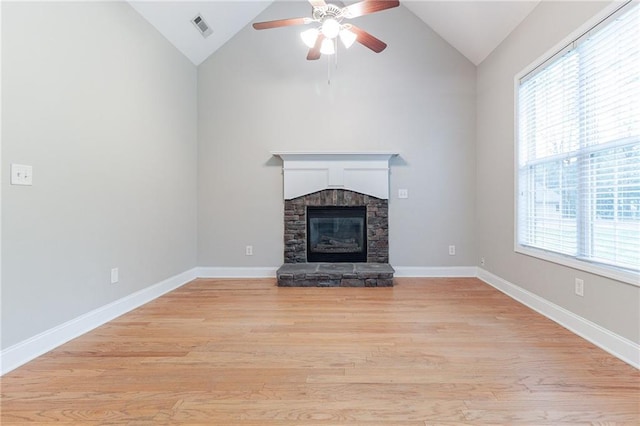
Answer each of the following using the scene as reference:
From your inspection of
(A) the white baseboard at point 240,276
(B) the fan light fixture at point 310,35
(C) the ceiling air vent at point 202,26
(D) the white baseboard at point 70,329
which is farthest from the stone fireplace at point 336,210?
(C) the ceiling air vent at point 202,26

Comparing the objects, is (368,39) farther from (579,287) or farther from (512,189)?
(579,287)

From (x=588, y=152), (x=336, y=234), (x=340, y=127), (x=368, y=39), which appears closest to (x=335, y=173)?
(x=340, y=127)

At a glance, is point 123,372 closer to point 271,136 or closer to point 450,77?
point 271,136

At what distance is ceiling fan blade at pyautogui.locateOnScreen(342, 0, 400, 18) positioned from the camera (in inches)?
89.1

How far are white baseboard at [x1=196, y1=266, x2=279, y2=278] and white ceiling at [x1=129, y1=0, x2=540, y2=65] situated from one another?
275 centimetres

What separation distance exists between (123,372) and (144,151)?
6.89ft

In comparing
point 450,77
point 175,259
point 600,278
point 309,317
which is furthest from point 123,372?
point 450,77

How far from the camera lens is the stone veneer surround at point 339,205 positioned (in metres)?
4.05

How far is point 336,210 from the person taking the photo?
4.13m

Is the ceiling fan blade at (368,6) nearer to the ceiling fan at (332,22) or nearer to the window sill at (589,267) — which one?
the ceiling fan at (332,22)

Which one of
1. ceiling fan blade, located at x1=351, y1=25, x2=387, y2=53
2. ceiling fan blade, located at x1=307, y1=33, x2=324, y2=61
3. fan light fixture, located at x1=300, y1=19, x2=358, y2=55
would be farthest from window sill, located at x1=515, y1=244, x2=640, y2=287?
ceiling fan blade, located at x1=307, y1=33, x2=324, y2=61

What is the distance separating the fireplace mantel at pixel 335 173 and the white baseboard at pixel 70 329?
196 centimetres

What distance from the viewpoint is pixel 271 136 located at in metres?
4.07

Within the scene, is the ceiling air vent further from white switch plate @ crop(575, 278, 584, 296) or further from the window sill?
white switch plate @ crop(575, 278, 584, 296)
